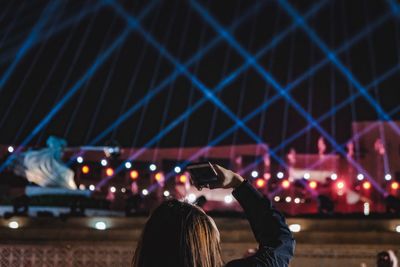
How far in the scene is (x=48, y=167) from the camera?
19.6m

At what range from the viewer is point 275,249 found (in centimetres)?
228

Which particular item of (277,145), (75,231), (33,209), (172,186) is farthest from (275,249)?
(277,145)

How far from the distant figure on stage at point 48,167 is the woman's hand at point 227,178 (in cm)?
1768

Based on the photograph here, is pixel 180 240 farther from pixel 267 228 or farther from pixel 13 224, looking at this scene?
pixel 13 224

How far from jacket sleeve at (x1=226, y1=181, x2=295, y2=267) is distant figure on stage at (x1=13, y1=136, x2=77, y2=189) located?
58.1ft

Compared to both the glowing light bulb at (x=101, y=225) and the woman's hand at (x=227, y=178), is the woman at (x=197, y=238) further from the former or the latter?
the glowing light bulb at (x=101, y=225)

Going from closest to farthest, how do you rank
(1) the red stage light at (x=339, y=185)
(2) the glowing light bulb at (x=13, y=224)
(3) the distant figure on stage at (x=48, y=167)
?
1. (2) the glowing light bulb at (x=13, y=224)
2. (3) the distant figure on stage at (x=48, y=167)
3. (1) the red stage light at (x=339, y=185)

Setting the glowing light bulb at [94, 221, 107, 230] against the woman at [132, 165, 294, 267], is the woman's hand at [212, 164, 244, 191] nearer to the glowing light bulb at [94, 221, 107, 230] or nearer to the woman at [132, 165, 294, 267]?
the woman at [132, 165, 294, 267]

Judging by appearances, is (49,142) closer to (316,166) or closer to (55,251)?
(55,251)

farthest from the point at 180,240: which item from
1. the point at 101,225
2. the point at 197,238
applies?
the point at 101,225

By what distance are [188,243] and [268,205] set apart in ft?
1.23

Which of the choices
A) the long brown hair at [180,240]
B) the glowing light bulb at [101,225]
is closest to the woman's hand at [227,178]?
the long brown hair at [180,240]

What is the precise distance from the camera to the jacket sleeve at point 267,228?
227 cm

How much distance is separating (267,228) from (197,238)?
1.06 ft
